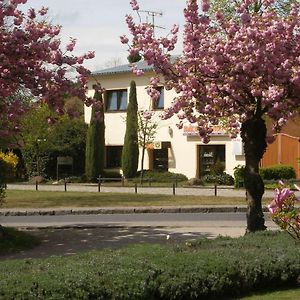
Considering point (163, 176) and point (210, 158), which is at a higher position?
point (210, 158)

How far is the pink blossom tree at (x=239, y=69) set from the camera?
39.1 ft

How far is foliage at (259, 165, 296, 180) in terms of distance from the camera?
3478cm

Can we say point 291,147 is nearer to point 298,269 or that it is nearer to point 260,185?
point 260,185

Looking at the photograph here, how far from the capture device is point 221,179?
123 feet

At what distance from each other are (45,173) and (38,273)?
1533 inches

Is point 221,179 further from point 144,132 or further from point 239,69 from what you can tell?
point 239,69

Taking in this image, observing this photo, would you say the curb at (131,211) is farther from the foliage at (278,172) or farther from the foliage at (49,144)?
the foliage at (49,144)

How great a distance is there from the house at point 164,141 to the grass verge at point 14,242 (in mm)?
24346

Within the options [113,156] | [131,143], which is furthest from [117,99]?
[131,143]

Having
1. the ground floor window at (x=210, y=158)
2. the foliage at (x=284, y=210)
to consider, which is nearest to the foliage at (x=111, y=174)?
the ground floor window at (x=210, y=158)

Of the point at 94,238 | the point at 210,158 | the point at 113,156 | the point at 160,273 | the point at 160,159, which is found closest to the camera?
the point at 160,273

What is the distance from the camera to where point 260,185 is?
41.5 feet

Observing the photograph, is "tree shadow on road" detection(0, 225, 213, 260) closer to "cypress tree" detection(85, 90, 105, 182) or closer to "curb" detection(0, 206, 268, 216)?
"curb" detection(0, 206, 268, 216)

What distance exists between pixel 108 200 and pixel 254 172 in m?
13.6
